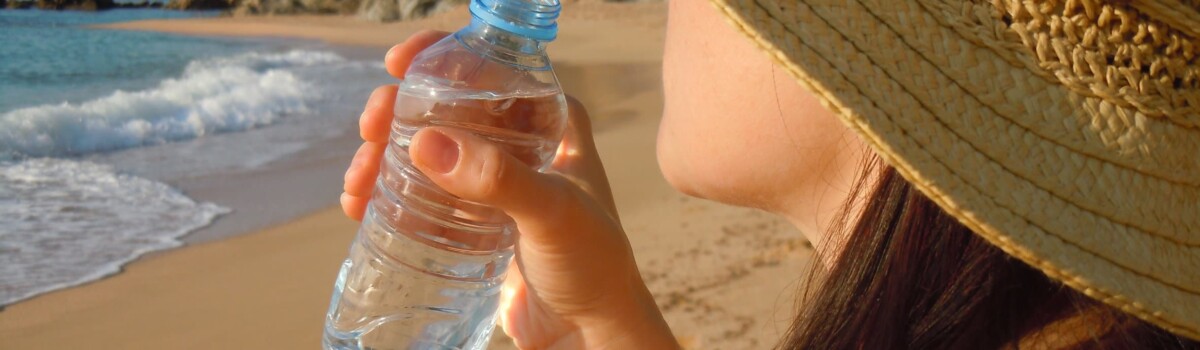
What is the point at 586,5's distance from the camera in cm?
2498

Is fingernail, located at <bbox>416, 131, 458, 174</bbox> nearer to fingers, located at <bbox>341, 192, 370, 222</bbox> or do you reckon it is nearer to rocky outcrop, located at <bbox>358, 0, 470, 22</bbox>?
fingers, located at <bbox>341, 192, 370, 222</bbox>

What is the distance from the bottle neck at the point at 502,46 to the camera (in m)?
1.63

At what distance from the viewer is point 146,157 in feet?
20.9

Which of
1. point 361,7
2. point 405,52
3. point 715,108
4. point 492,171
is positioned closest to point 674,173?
point 715,108

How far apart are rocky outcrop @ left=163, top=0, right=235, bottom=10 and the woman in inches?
1471

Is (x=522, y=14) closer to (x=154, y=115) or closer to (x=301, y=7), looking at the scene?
(x=154, y=115)

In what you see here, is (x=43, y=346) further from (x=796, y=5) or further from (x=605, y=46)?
(x=605, y=46)

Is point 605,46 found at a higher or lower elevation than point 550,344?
lower

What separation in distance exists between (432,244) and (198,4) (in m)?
38.1

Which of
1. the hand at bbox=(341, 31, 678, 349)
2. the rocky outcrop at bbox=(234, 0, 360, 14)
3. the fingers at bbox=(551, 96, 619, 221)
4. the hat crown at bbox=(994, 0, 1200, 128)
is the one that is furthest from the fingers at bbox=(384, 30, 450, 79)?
the rocky outcrop at bbox=(234, 0, 360, 14)

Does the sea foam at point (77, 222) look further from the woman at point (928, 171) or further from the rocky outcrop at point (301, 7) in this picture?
the rocky outcrop at point (301, 7)

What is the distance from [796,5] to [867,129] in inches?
6.1

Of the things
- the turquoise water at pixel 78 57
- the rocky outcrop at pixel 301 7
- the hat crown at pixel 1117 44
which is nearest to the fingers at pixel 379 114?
the hat crown at pixel 1117 44

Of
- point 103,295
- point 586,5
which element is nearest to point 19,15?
point 586,5
